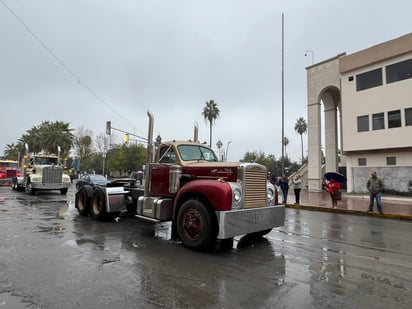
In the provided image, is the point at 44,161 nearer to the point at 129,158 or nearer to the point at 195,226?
the point at 195,226

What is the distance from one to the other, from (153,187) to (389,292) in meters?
5.59

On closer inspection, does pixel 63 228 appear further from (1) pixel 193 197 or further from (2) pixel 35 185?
(2) pixel 35 185

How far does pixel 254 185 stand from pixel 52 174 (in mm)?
17726

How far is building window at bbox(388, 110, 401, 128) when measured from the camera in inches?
814

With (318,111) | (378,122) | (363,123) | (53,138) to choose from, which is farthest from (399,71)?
(53,138)

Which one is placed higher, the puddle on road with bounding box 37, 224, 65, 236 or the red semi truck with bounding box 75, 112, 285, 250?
the red semi truck with bounding box 75, 112, 285, 250

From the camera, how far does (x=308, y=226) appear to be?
10039 mm

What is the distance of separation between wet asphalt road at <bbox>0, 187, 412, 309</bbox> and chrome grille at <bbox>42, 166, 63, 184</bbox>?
12.8 meters

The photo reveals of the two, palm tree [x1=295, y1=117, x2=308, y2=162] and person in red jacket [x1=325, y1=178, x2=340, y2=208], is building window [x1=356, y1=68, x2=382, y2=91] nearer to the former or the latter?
person in red jacket [x1=325, y1=178, x2=340, y2=208]

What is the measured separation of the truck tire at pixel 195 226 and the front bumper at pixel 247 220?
0.91 feet

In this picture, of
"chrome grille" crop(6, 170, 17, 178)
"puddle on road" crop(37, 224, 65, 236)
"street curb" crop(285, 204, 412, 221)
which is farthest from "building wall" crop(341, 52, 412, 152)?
"chrome grille" crop(6, 170, 17, 178)

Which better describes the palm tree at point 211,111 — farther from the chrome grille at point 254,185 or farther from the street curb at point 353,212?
the chrome grille at point 254,185

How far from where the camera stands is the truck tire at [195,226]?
20.3 feet

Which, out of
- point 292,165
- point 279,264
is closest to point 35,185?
point 279,264
